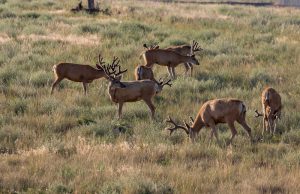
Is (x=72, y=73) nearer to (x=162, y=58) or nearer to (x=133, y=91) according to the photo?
(x=133, y=91)

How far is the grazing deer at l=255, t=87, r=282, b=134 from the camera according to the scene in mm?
12242

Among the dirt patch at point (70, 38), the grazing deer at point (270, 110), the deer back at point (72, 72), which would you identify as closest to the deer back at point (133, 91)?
the deer back at point (72, 72)

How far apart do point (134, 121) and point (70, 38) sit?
1126 centimetres

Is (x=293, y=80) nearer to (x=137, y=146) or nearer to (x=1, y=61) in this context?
(x=137, y=146)

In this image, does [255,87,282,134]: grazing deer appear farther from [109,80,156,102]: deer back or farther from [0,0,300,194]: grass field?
[109,80,156,102]: deer back

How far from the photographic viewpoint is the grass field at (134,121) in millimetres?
8695

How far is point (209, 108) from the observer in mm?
11375

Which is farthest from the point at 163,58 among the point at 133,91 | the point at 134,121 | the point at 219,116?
the point at 219,116

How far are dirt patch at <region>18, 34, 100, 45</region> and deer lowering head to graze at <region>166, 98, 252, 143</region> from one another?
11594 millimetres

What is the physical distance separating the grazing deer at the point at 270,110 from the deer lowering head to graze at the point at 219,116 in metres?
1.07

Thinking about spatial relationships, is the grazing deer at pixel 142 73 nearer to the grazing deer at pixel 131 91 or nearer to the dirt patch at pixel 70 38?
the grazing deer at pixel 131 91

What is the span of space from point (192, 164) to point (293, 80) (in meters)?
8.18

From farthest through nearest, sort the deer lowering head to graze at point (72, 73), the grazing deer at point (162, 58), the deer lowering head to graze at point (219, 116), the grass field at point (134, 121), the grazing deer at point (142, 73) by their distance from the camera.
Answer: the grazing deer at point (162, 58) → the grazing deer at point (142, 73) → the deer lowering head to graze at point (72, 73) → the deer lowering head to graze at point (219, 116) → the grass field at point (134, 121)

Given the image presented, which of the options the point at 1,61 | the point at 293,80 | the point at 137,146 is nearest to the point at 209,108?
the point at 137,146
